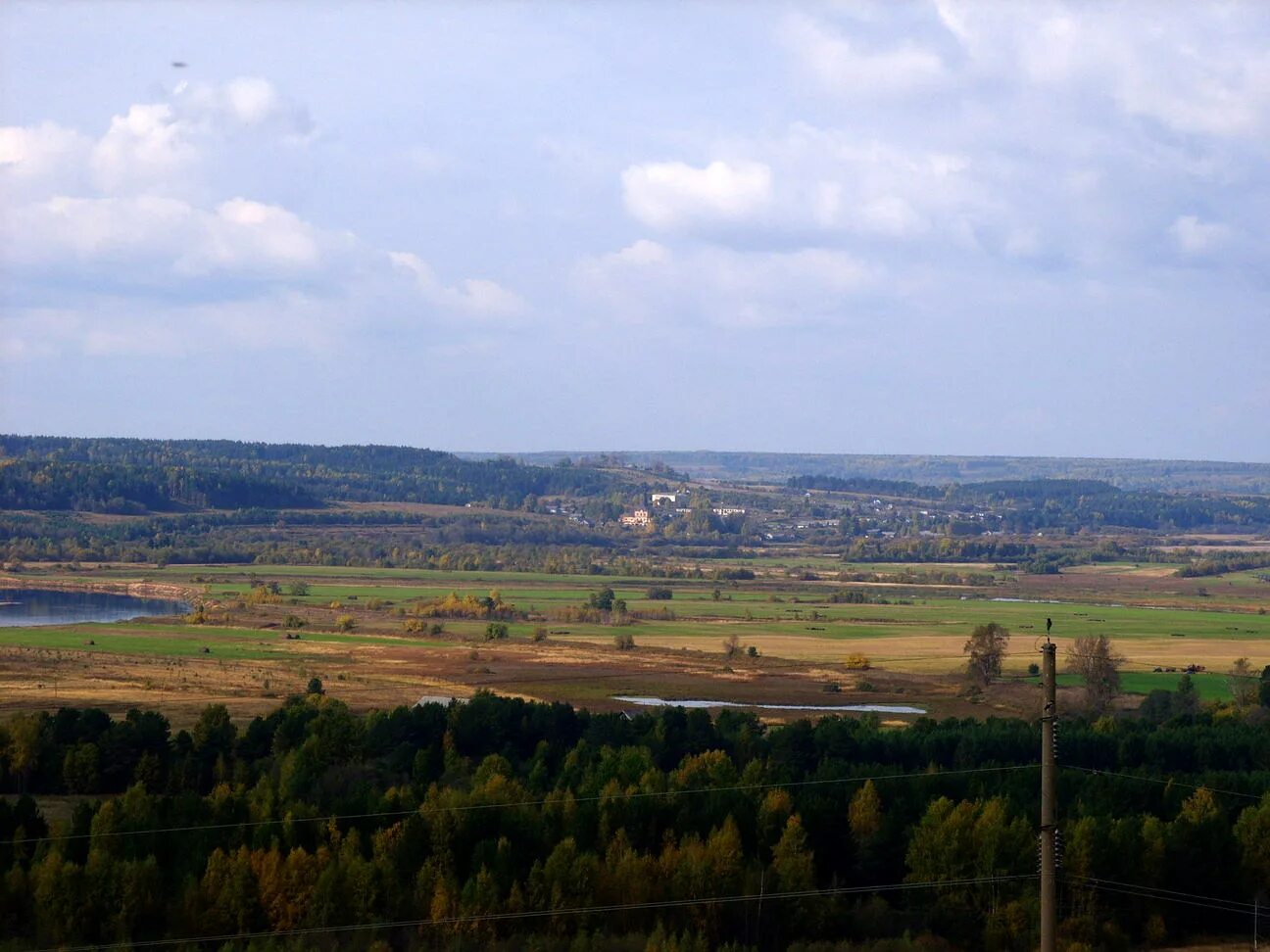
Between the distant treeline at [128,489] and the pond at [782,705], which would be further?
the distant treeline at [128,489]

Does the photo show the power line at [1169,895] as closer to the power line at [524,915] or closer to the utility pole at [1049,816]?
the power line at [524,915]

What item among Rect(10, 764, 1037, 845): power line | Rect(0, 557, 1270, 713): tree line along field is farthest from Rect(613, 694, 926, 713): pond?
Rect(10, 764, 1037, 845): power line

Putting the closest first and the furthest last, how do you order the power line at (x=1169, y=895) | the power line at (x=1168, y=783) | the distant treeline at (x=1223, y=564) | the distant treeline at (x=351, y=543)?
the power line at (x=1169, y=895) → the power line at (x=1168, y=783) → the distant treeline at (x=351, y=543) → the distant treeline at (x=1223, y=564)

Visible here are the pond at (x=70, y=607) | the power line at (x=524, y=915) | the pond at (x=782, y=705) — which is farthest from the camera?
the pond at (x=70, y=607)

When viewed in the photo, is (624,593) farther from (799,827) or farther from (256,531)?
(799,827)

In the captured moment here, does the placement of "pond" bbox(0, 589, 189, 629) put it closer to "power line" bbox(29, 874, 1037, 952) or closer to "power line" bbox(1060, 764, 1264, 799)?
"power line" bbox(29, 874, 1037, 952)

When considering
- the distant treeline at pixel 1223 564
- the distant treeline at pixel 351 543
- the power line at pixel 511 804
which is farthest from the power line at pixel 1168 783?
the distant treeline at pixel 1223 564

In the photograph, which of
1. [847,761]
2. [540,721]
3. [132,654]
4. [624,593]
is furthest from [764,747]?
[624,593]

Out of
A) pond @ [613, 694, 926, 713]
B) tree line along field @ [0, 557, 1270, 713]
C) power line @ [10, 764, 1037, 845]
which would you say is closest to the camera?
power line @ [10, 764, 1037, 845]
